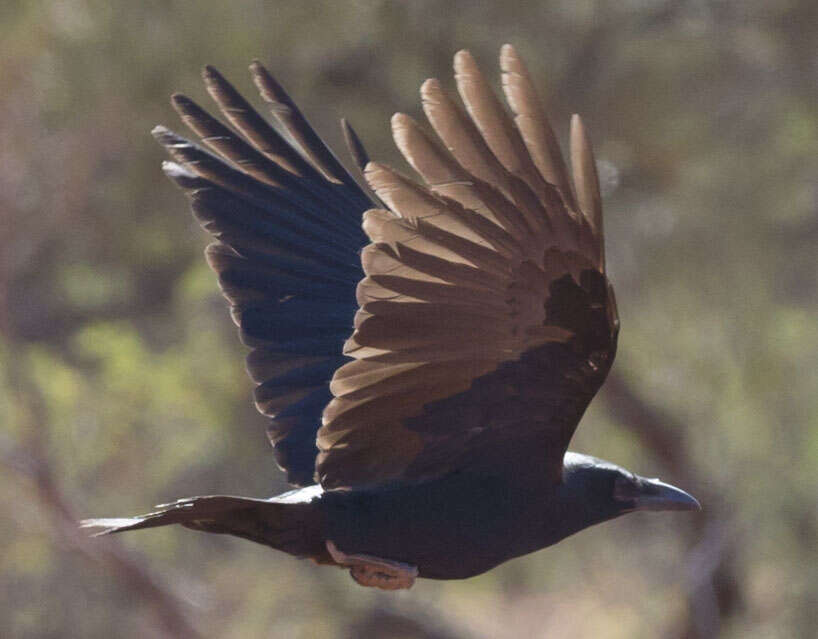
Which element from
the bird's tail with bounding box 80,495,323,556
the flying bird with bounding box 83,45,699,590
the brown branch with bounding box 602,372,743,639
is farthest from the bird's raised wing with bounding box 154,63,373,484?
the brown branch with bounding box 602,372,743,639

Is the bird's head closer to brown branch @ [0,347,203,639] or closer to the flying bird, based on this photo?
the flying bird

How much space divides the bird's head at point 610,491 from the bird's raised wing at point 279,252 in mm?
772

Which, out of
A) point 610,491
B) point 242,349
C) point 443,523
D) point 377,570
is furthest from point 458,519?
point 242,349

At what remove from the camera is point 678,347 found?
337 inches

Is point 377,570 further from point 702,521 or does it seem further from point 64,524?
point 702,521

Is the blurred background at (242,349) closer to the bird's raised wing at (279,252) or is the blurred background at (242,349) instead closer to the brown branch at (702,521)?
the brown branch at (702,521)

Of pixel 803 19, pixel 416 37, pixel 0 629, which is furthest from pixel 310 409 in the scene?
pixel 0 629

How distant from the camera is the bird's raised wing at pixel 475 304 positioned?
241 cm

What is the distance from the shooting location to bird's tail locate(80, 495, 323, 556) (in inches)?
109

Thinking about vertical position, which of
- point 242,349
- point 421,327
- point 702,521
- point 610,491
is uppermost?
point 421,327

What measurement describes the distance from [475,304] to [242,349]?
6.14m

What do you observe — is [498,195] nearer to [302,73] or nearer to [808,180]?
[302,73]

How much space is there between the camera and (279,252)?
11.6 feet

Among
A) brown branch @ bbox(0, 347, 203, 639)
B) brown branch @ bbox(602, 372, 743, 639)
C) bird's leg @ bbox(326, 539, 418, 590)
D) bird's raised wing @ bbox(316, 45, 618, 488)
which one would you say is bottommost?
brown branch @ bbox(602, 372, 743, 639)
